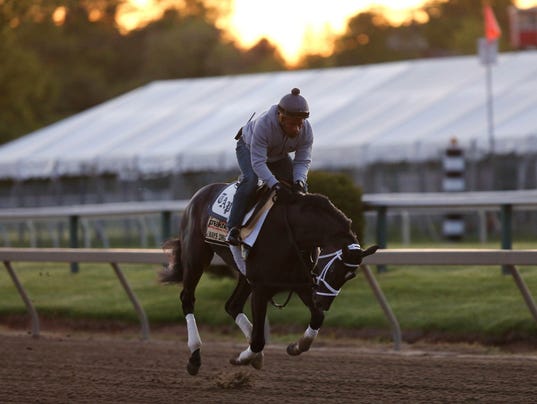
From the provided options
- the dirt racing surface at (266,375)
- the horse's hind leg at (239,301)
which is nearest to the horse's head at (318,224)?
the dirt racing surface at (266,375)

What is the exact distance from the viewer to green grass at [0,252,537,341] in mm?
12750

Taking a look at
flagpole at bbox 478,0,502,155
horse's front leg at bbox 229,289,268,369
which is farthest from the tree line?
horse's front leg at bbox 229,289,268,369

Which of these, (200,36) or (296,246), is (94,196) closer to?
(296,246)

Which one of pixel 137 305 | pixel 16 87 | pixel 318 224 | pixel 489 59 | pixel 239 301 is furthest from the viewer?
pixel 16 87

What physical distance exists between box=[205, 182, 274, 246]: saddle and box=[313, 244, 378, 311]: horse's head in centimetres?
57

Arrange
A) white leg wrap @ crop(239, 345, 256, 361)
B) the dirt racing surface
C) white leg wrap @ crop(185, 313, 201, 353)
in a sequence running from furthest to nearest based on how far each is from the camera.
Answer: white leg wrap @ crop(185, 313, 201, 353)
white leg wrap @ crop(239, 345, 256, 361)
the dirt racing surface

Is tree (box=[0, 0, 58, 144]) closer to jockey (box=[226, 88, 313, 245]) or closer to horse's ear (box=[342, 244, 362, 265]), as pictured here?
jockey (box=[226, 88, 313, 245])

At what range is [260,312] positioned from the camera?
9.72 metres

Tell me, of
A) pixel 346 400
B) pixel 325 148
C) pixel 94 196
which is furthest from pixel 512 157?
pixel 346 400

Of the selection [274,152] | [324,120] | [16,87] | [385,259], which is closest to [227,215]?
[274,152]

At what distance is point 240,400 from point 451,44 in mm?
78892

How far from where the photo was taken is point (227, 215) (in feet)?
33.5

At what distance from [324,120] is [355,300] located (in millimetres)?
16947

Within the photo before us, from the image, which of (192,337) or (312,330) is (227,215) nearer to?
(192,337)
